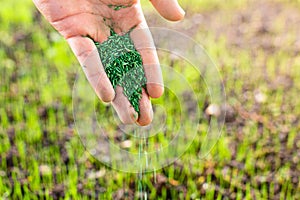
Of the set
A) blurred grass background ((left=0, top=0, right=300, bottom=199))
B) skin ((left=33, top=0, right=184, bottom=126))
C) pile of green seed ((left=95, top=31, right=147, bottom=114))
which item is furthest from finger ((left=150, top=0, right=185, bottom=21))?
blurred grass background ((left=0, top=0, right=300, bottom=199))

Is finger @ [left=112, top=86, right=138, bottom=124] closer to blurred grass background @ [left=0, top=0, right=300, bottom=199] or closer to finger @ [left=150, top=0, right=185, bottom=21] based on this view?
finger @ [left=150, top=0, right=185, bottom=21]

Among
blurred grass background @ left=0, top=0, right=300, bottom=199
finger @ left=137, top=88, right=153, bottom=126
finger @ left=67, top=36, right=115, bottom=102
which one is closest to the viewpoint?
finger @ left=67, top=36, right=115, bottom=102

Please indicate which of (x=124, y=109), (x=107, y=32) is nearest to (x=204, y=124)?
(x=107, y=32)

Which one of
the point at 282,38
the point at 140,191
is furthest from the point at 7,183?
the point at 282,38

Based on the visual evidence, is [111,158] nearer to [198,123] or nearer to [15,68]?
[198,123]

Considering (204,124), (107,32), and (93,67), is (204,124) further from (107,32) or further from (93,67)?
(93,67)
